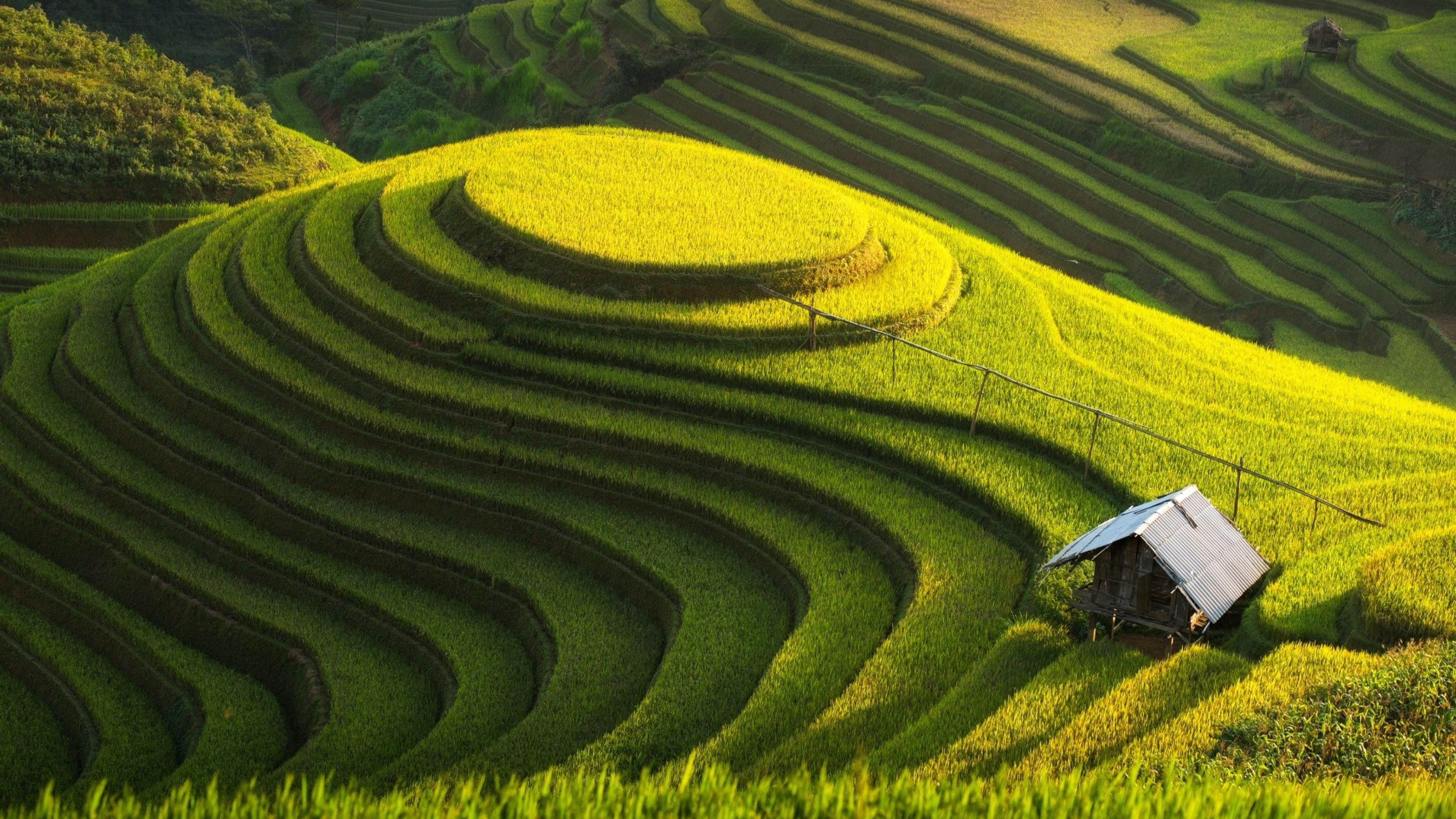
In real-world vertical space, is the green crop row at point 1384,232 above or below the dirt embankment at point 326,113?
below

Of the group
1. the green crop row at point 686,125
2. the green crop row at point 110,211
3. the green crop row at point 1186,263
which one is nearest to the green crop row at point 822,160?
the green crop row at point 686,125

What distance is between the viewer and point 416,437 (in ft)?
51.2

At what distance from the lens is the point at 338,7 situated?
2126 inches

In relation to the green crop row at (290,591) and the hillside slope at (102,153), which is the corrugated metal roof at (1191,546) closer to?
→ the green crop row at (290,591)

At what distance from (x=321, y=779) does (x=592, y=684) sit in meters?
5.37

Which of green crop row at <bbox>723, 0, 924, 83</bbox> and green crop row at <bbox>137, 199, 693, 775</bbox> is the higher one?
green crop row at <bbox>723, 0, 924, 83</bbox>

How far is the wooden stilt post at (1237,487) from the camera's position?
1292 cm

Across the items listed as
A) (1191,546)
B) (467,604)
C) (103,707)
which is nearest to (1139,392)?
(1191,546)

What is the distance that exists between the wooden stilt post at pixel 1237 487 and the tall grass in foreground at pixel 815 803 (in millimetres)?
5647

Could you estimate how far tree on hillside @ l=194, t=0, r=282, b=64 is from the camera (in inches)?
2010

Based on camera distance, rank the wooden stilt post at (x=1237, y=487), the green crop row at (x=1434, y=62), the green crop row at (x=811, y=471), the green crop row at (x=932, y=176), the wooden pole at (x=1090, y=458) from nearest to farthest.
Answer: the green crop row at (x=811, y=471), the wooden stilt post at (x=1237, y=487), the wooden pole at (x=1090, y=458), the green crop row at (x=932, y=176), the green crop row at (x=1434, y=62)

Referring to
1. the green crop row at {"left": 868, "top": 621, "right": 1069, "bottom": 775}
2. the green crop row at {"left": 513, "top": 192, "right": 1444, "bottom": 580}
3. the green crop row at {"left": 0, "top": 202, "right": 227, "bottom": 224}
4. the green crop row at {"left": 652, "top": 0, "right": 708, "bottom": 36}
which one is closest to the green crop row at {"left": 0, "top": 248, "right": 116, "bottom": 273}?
the green crop row at {"left": 0, "top": 202, "right": 227, "bottom": 224}

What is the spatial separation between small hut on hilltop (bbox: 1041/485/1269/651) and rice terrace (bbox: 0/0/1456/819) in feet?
0.17

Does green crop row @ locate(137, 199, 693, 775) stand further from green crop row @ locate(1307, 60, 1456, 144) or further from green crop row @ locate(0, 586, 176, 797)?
green crop row @ locate(1307, 60, 1456, 144)
